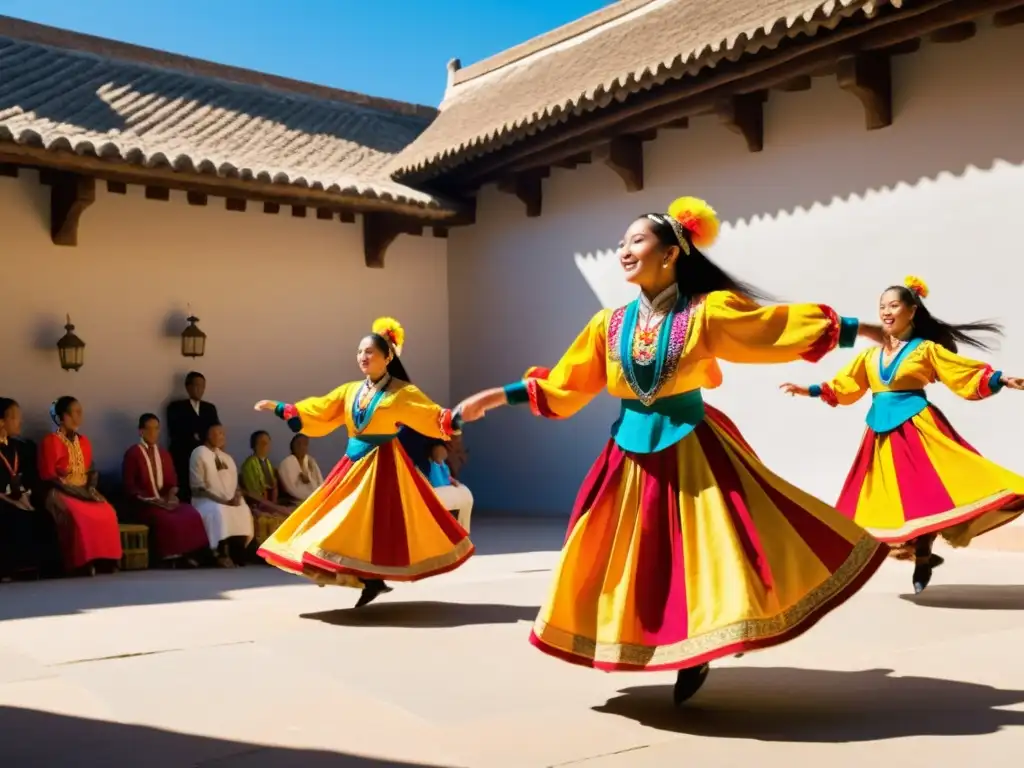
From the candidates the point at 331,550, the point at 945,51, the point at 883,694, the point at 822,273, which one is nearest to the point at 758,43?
the point at 945,51

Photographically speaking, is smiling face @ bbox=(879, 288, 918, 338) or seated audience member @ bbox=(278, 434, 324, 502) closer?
smiling face @ bbox=(879, 288, 918, 338)

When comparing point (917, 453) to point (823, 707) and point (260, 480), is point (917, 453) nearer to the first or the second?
point (823, 707)

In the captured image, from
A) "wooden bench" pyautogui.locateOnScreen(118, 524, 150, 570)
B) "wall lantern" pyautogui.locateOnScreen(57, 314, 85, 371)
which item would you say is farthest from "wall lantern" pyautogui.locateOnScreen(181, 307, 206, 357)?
"wooden bench" pyautogui.locateOnScreen(118, 524, 150, 570)

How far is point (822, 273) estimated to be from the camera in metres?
9.20

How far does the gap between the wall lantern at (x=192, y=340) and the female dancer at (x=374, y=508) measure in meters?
4.71

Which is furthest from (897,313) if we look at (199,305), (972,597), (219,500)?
(199,305)

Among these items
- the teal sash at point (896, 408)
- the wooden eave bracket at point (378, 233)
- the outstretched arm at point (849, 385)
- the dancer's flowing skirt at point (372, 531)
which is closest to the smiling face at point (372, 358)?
the dancer's flowing skirt at point (372, 531)

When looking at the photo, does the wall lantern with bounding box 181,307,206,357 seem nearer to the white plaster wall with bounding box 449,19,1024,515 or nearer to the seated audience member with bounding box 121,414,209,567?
the seated audience member with bounding box 121,414,209,567

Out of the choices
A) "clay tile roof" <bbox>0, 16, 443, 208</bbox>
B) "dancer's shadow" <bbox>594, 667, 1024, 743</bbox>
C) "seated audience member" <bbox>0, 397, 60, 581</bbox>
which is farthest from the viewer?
"clay tile roof" <bbox>0, 16, 443, 208</bbox>

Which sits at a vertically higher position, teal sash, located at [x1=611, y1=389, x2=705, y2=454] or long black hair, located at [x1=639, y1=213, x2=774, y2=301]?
long black hair, located at [x1=639, y1=213, x2=774, y2=301]

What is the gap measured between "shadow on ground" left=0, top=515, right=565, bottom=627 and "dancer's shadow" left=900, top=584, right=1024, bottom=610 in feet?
7.45

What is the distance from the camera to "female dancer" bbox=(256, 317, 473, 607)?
5574 mm

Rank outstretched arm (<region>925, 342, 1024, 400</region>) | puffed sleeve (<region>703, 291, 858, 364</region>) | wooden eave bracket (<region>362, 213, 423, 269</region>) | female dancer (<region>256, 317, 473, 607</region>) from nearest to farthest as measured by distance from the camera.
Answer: puffed sleeve (<region>703, 291, 858, 364</region>) < outstretched arm (<region>925, 342, 1024, 400</region>) < female dancer (<region>256, 317, 473, 607</region>) < wooden eave bracket (<region>362, 213, 423, 269</region>)

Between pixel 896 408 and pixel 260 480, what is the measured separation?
214 inches
